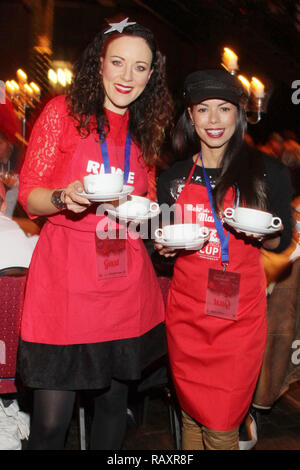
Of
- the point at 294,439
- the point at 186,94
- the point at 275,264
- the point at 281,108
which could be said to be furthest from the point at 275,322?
the point at 281,108

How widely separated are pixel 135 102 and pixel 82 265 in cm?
79

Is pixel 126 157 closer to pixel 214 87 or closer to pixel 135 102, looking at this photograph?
pixel 135 102

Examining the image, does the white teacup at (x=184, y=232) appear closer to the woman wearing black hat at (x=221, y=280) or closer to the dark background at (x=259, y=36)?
the woman wearing black hat at (x=221, y=280)

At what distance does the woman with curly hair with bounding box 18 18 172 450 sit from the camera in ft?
5.38

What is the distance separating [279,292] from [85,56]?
165 cm

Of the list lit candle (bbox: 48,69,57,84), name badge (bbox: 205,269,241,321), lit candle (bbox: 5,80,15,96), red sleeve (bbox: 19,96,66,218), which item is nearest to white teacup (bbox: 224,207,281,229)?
name badge (bbox: 205,269,241,321)

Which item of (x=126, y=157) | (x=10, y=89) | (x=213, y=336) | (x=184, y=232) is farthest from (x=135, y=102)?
(x=10, y=89)

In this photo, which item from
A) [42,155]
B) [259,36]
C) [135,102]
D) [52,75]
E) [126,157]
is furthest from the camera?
[52,75]

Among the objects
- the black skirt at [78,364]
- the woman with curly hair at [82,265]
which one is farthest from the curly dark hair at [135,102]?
the black skirt at [78,364]

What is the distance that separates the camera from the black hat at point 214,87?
186cm

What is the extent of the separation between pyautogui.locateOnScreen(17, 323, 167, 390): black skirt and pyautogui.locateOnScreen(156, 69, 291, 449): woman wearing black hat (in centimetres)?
26

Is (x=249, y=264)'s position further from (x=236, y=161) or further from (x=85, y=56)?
(x=85, y=56)

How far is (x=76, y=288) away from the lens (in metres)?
1.64

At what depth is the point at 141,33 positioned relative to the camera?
1.74 m
